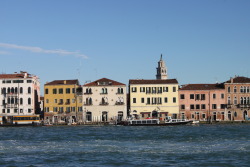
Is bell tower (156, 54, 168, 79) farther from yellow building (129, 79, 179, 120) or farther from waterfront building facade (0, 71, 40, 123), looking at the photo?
waterfront building facade (0, 71, 40, 123)

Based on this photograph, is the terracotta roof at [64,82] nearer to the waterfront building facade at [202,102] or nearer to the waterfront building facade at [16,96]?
the waterfront building facade at [16,96]

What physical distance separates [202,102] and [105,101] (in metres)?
14.9

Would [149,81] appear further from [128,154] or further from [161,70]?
[128,154]

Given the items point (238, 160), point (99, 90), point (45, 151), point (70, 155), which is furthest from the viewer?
point (99, 90)

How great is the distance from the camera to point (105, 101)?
7906 centimetres

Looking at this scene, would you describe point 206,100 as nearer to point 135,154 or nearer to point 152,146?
point 152,146

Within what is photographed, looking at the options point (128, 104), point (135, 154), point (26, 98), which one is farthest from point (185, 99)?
point (135, 154)

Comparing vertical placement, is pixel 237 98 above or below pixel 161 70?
below

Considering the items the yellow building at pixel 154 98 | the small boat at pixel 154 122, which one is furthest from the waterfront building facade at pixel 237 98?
the small boat at pixel 154 122

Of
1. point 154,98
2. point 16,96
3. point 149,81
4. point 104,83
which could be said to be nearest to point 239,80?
point 154,98

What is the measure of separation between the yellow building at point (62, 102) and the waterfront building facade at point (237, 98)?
22.8m

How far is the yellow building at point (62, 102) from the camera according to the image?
79062 mm

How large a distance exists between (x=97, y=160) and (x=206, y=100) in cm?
5224

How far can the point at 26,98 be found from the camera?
79188 mm
